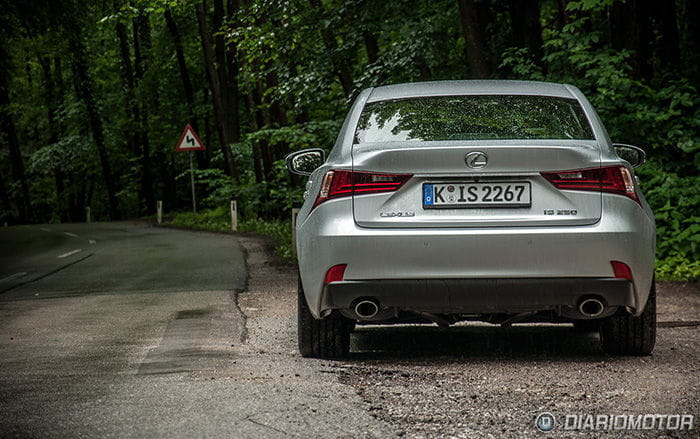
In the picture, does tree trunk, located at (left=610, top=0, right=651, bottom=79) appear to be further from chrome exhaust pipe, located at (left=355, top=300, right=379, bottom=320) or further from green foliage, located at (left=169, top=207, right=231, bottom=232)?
green foliage, located at (left=169, top=207, right=231, bottom=232)

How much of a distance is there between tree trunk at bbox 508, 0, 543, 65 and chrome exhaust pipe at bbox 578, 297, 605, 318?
36.9ft

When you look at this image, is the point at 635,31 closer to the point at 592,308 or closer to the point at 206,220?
the point at 592,308

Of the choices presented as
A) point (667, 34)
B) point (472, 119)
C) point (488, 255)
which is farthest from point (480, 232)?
point (667, 34)

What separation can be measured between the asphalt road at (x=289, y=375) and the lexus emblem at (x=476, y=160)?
1.16 m

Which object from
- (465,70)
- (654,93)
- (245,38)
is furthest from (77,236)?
(654,93)

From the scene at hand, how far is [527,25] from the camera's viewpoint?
54.0 feet

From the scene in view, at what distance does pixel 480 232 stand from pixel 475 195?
22cm

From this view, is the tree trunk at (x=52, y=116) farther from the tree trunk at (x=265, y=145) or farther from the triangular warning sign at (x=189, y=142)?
the tree trunk at (x=265, y=145)

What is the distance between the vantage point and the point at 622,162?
5730 millimetres

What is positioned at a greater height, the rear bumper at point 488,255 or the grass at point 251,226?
the rear bumper at point 488,255

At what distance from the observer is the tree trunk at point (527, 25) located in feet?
53.8

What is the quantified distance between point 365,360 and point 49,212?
59.5 m

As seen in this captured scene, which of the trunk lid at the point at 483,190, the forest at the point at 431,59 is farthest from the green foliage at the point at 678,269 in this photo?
the trunk lid at the point at 483,190

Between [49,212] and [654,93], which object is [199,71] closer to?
[49,212]
